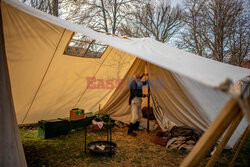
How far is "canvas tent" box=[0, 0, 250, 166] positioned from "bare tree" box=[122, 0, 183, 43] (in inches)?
308

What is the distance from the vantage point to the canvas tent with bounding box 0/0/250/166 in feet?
6.41

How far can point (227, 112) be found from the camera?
107 cm

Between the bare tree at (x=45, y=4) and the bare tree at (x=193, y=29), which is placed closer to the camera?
the bare tree at (x=45, y=4)

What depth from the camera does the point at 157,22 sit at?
40.8ft

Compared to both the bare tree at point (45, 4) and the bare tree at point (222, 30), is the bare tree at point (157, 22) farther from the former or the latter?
the bare tree at point (45, 4)

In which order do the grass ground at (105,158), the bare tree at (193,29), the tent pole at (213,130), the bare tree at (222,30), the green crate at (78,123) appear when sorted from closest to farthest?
the tent pole at (213,130) < the grass ground at (105,158) < the green crate at (78,123) < the bare tree at (222,30) < the bare tree at (193,29)

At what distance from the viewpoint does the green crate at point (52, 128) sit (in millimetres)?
3756

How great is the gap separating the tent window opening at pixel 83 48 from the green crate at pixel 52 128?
1.68 meters

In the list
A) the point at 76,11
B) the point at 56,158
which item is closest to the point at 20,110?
the point at 56,158

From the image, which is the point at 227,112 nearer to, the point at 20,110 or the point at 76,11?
the point at 20,110

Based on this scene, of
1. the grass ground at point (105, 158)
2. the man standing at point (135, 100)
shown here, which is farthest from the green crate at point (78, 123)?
the man standing at point (135, 100)

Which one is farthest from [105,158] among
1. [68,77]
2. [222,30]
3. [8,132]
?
[222,30]

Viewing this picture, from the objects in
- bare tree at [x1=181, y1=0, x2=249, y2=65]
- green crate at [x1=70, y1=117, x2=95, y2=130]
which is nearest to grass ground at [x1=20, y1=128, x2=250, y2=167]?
green crate at [x1=70, y1=117, x2=95, y2=130]

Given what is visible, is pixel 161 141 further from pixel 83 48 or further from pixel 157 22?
pixel 157 22
